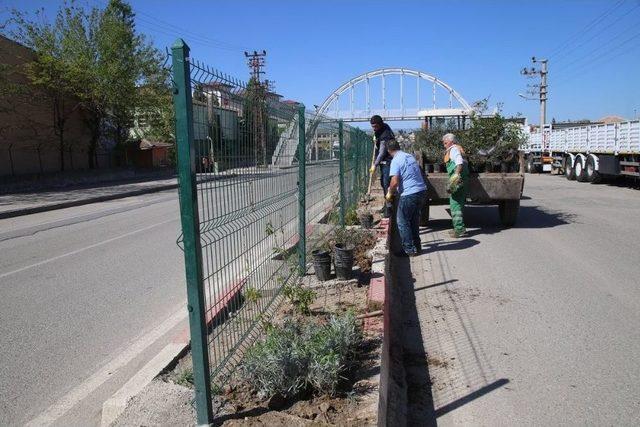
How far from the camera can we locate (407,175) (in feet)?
25.3

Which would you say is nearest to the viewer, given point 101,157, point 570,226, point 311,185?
point 311,185

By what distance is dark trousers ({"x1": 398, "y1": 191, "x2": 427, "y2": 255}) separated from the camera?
7676 millimetres

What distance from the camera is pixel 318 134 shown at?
7.67 m

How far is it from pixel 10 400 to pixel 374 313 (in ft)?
9.42

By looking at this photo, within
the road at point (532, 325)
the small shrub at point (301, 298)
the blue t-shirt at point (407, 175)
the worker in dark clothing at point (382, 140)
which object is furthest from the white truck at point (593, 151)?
the small shrub at point (301, 298)

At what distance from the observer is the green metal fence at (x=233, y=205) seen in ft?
9.00

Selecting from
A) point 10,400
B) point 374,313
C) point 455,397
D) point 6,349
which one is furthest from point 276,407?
point 6,349

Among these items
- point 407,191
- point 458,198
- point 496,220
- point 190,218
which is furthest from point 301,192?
point 496,220

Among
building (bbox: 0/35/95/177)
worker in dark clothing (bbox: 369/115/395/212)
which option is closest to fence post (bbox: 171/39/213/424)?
worker in dark clothing (bbox: 369/115/395/212)

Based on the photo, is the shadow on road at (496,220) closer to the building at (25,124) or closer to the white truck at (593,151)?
the white truck at (593,151)

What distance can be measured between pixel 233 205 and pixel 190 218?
3.05ft

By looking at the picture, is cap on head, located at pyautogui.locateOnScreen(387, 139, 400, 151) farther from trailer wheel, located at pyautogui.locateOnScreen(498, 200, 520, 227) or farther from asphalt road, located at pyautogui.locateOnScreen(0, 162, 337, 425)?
trailer wheel, located at pyautogui.locateOnScreen(498, 200, 520, 227)

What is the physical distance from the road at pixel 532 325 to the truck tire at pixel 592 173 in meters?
11.8

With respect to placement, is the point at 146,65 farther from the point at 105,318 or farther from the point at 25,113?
the point at 105,318
